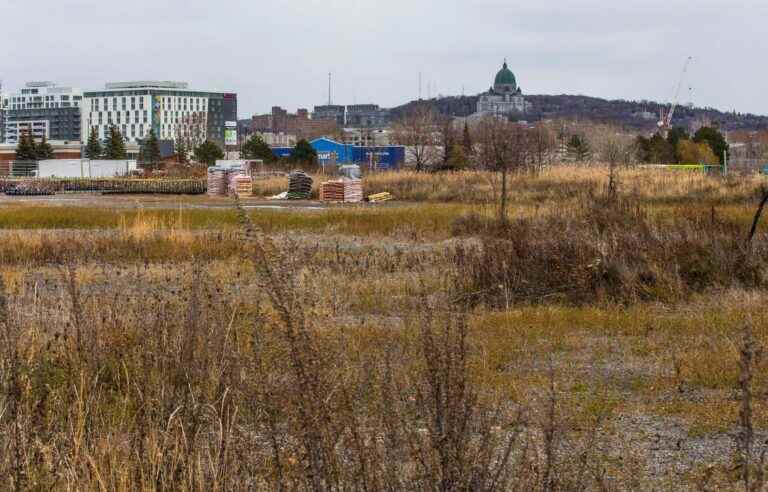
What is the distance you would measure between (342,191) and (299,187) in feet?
11.8

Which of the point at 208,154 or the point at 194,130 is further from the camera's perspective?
the point at 194,130

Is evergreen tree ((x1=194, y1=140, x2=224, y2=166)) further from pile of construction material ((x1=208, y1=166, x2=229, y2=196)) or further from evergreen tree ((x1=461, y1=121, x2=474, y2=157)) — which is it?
pile of construction material ((x1=208, y1=166, x2=229, y2=196))

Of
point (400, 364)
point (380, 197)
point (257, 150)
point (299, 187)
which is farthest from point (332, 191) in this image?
point (257, 150)

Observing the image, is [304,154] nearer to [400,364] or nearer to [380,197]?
[380,197]

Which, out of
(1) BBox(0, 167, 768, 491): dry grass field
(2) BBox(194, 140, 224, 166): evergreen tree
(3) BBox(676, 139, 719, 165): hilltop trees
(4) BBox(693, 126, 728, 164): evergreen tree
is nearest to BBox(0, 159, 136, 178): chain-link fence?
(2) BBox(194, 140, 224, 166): evergreen tree

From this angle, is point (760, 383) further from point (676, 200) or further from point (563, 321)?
point (676, 200)

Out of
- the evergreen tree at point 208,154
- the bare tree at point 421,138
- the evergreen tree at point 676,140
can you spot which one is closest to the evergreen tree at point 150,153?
the evergreen tree at point 208,154

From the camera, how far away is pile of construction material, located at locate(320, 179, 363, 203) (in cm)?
4659

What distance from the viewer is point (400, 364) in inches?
321

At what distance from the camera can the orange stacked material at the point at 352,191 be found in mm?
46594

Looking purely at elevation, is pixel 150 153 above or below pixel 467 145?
below

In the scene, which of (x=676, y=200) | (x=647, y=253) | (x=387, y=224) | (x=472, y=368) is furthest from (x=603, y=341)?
(x=676, y=200)

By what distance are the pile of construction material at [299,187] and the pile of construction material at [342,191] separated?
2.16m

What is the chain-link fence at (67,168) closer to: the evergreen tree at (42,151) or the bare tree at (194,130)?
the evergreen tree at (42,151)
